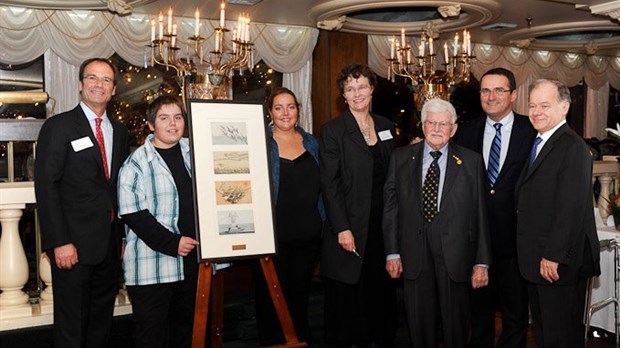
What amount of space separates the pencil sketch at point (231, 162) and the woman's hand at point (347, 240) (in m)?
0.62

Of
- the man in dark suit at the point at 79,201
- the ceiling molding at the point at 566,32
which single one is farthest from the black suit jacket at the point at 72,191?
the ceiling molding at the point at 566,32

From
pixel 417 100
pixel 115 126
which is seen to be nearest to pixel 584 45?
pixel 417 100

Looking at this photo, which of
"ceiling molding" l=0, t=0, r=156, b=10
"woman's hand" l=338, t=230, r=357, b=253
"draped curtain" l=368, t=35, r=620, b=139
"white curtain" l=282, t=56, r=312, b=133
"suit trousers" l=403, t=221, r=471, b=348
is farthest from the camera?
"draped curtain" l=368, t=35, r=620, b=139

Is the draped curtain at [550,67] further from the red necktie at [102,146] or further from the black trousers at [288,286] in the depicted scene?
the red necktie at [102,146]

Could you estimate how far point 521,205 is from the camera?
3.09 meters

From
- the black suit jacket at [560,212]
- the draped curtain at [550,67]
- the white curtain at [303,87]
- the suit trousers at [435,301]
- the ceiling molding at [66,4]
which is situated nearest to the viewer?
the black suit jacket at [560,212]

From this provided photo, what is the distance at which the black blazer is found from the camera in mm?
3385

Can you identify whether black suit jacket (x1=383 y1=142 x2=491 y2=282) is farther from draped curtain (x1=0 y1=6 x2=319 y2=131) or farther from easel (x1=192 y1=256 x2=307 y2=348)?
draped curtain (x1=0 y1=6 x2=319 y2=131)

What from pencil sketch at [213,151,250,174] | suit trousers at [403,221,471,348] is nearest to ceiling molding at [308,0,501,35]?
pencil sketch at [213,151,250,174]

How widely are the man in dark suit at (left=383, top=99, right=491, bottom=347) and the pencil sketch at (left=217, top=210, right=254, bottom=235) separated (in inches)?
30.1

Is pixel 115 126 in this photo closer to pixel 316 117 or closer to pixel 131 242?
pixel 131 242

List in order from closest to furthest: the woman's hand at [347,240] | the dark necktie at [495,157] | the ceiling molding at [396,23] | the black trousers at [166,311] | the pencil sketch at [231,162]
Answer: the black trousers at [166,311]
the pencil sketch at [231,162]
the woman's hand at [347,240]
the dark necktie at [495,157]
the ceiling molding at [396,23]

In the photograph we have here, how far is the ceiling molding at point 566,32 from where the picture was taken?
9039mm

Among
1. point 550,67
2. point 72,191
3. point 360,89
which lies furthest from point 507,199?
point 550,67
